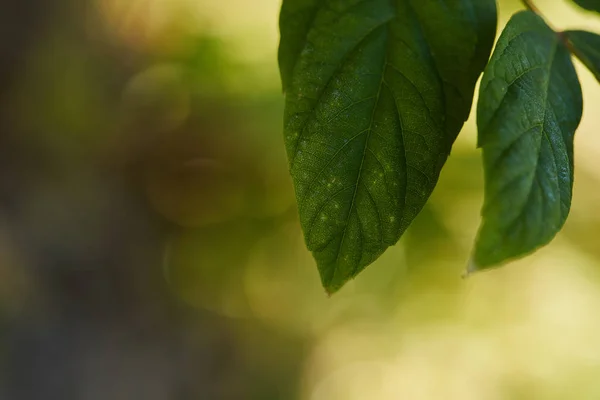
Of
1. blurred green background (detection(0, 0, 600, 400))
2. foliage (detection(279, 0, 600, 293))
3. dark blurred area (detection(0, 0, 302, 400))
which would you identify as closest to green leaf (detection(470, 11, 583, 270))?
foliage (detection(279, 0, 600, 293))

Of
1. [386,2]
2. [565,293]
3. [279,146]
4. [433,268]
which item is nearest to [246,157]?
[279,146]

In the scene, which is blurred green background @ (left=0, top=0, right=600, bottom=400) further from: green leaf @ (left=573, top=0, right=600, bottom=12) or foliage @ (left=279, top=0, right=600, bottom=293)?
foliage @ (left=279, top=0, right=600, bottom=293)

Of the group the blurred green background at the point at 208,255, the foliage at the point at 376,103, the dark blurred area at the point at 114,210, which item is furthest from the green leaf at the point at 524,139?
the dark blurred area at the point at 114,210

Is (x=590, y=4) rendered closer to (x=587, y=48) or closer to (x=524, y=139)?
(x=587, y=48)

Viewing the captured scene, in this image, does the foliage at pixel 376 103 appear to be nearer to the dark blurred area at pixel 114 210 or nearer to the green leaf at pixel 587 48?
the green leaf at pixel 587 48

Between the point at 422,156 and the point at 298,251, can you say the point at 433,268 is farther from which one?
the point at 422,156

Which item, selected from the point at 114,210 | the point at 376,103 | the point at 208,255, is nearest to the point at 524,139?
the point at 376,103

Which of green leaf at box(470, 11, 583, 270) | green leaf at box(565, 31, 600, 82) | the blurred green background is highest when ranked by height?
green leaf at box(470, 11, 583, 270)

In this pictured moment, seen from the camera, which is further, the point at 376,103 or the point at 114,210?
the point at 114,210
